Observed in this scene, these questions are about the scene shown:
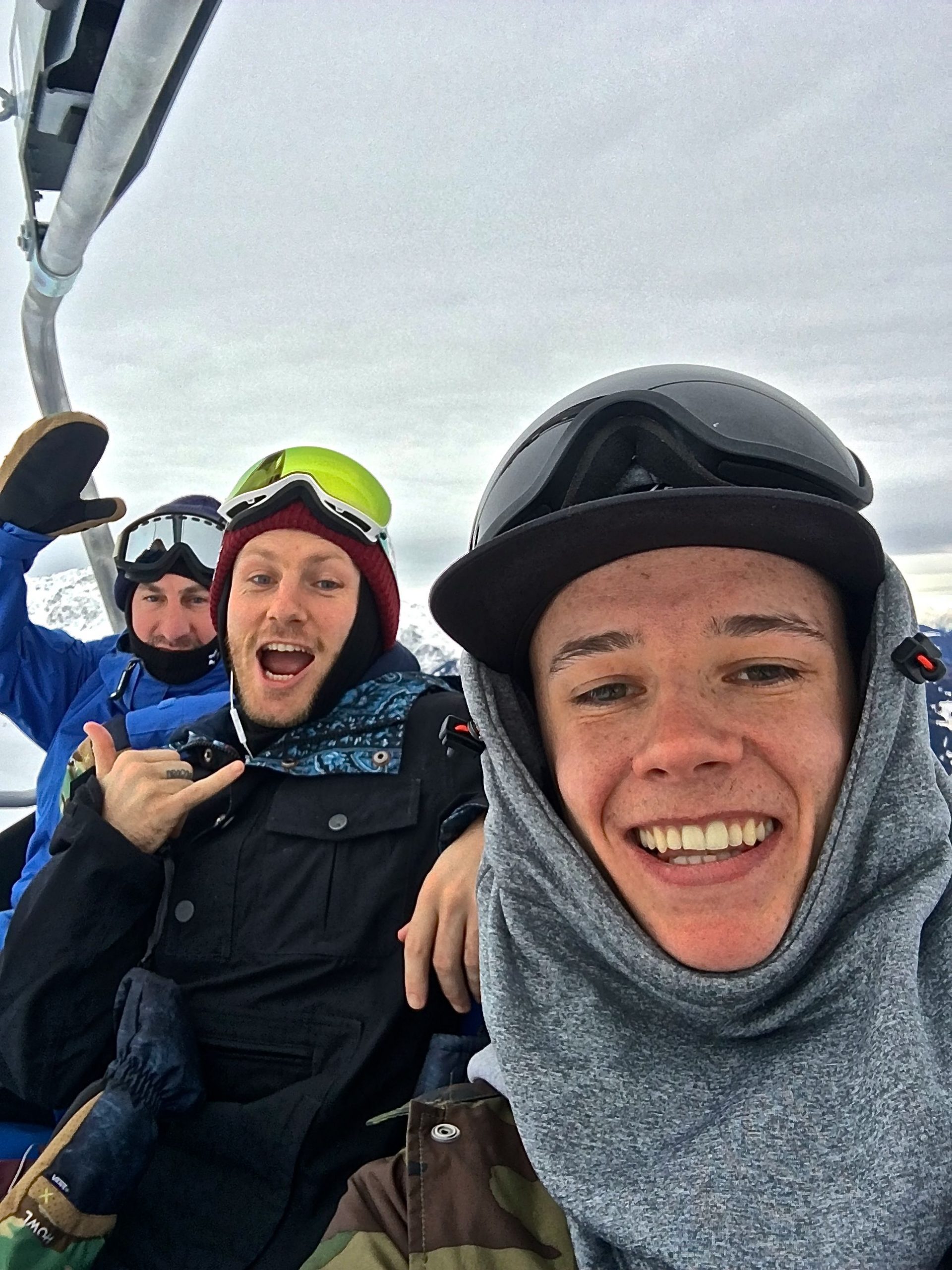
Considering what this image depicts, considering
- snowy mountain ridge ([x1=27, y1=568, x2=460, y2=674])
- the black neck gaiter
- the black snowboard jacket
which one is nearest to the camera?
the black snowboard jacket

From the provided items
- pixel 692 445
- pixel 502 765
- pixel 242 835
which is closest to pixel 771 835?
pixel 502 765

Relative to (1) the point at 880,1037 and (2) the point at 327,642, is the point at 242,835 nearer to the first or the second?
(2) the point at 327,642

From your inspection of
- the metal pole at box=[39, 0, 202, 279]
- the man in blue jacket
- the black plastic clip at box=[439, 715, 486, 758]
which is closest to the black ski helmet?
the black plastic clip at box=[439, 715, 486, 758]

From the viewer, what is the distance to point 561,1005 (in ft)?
3.23

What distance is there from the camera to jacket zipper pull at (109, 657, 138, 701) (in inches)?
116

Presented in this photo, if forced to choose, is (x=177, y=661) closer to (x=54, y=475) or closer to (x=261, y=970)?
(x=54, y=475)

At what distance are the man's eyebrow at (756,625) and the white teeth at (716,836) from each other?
225 millimetres

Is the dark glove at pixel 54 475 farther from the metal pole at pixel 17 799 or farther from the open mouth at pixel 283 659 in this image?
the metal pole at pixel 17 799

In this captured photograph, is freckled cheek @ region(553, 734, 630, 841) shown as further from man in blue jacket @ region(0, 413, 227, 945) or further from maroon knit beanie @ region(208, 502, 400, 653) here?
man in blue jacket @ region(0, 413, 227, 945)

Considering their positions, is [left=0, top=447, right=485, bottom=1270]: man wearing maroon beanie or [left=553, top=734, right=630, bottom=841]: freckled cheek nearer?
[left=553, top=734, right=630, bottom=841]: freckled cheek

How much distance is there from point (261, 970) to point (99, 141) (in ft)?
6.85

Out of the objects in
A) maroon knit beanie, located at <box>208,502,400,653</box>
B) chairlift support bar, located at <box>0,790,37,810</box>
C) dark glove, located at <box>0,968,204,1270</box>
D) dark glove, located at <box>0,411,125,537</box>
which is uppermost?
dark glove, located at <box>0,411,125,537</box>

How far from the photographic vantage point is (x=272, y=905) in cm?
169

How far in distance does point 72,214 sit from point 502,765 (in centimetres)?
234
